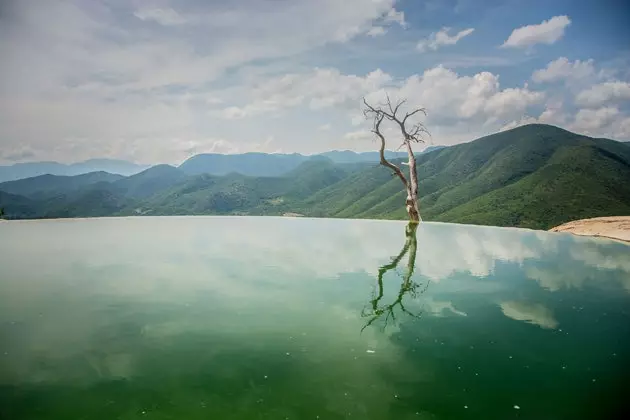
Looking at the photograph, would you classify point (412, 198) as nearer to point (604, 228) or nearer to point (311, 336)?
point (604, 228)

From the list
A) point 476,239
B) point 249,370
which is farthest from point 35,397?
point 476,239

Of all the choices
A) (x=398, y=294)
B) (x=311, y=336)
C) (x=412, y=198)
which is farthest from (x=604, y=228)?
(x=311, y=336)

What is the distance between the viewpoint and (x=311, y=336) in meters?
10.4

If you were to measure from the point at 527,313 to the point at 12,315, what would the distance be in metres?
14.3

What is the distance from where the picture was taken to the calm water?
7.36 meters

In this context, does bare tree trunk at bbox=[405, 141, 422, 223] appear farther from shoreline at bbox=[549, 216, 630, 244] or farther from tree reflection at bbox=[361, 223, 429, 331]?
tree reflection at bbox=[361, 223, 429, 331]

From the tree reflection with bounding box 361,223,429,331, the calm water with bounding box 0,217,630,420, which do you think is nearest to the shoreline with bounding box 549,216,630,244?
the calm water with bounding box 0,217,630,420

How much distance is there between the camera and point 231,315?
39.0ft

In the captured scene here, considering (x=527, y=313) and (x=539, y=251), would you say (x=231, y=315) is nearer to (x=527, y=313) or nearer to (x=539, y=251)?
(x=527, y=313)

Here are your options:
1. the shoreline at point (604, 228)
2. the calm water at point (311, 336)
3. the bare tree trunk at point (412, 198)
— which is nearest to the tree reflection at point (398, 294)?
the calm water at point (311, 336)

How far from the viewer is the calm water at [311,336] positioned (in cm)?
736

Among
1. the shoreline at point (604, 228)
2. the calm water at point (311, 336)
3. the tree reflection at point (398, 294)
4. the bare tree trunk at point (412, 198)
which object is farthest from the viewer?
the bare tree trunk at point (412, 198)

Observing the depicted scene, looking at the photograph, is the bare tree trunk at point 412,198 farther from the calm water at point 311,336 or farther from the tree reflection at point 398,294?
the calm water at point 311,336

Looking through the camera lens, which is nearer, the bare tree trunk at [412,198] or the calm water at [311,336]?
the calm water at [311,336]
